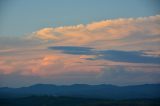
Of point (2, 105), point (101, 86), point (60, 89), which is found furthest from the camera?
point (101, 86)

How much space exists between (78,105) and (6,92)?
1947 inches

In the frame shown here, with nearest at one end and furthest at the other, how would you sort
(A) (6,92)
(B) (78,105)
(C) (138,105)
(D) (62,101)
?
1. (C) (138,105)
2. (B) (78,105)
3. (D) (62,101)
4. (A) (6,92)

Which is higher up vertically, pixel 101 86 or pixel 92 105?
pixel 101 86

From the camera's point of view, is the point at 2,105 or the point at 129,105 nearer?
the point at 2,105

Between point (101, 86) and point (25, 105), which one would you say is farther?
point (101, 86)

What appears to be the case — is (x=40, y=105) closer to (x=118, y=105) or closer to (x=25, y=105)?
(x=25, y=105)

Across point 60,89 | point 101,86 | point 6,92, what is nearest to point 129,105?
point 6,92

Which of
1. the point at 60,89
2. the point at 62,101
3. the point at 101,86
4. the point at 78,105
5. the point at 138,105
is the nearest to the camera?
the point at 138,105

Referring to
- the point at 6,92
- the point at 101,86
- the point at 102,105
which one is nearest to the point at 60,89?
the point at 101,86

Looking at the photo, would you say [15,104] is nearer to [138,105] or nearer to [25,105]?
[25,105]

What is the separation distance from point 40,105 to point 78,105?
6.82m

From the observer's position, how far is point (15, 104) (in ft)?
226

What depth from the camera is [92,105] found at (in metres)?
63.1

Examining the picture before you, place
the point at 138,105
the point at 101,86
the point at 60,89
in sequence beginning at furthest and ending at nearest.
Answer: the point at 101,86 < the point at 60,89 < the point at 138,105
